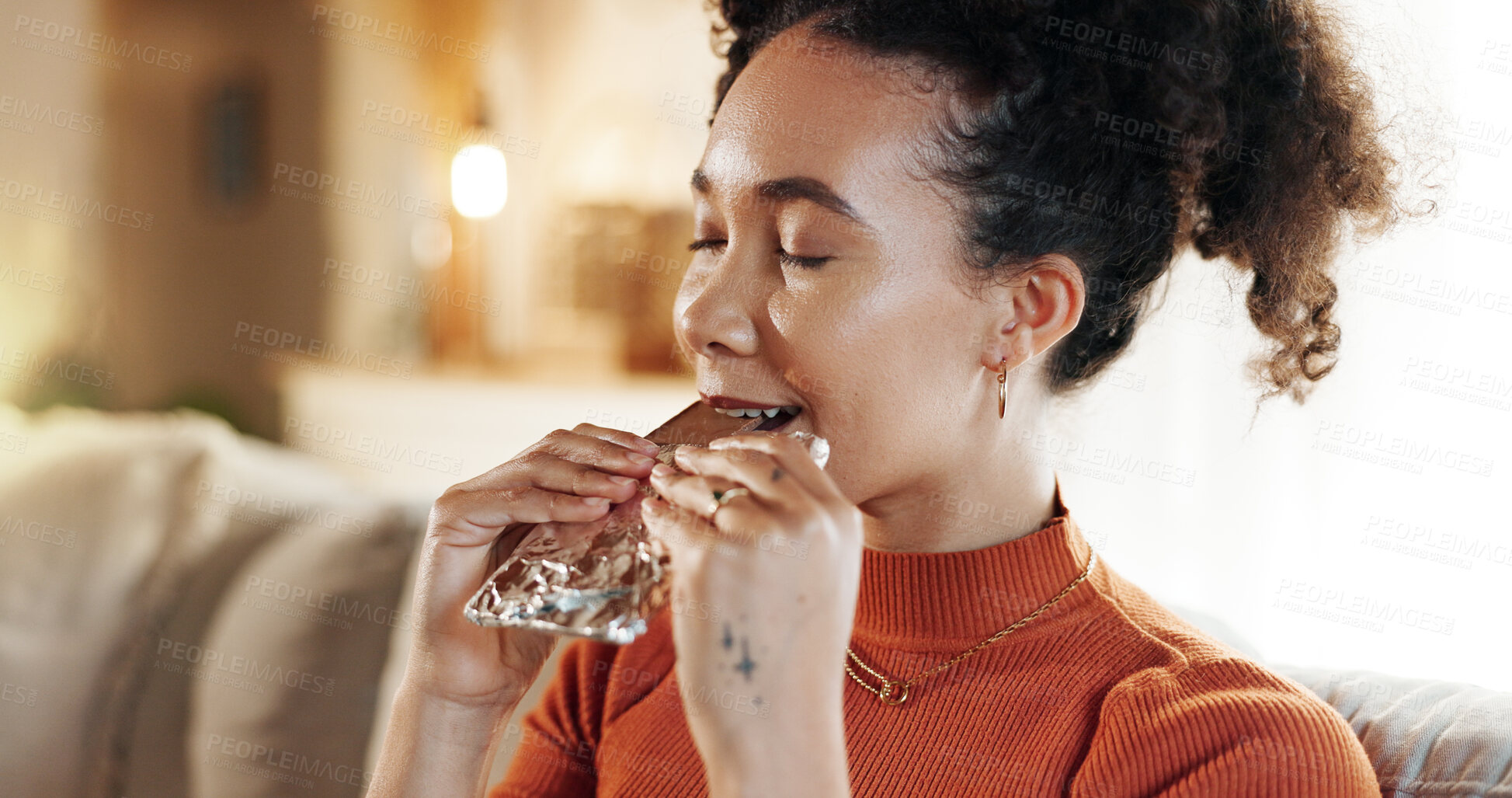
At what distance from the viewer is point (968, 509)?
98 cm

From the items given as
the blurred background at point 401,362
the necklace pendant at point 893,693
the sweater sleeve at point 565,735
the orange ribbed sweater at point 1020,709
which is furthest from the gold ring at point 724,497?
the blurred background at point 401,362

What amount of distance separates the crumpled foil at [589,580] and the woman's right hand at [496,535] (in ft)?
0.06

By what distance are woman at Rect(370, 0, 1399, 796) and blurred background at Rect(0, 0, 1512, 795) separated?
0.18m

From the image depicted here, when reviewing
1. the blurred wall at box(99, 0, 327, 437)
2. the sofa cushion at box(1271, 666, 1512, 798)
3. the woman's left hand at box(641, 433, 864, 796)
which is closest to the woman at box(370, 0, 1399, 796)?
the woman's left hand at box(641, 433, 864, 796)

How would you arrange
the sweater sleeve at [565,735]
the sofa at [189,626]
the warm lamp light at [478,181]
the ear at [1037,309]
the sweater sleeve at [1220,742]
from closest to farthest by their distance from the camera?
1. the sweater sleeve at [1220,742]
2. the ear at [1037,309]
3. the sweater sleeve at [565,735]
4. the sofa at [189,626]
5. the warm lamp light at [478,181]

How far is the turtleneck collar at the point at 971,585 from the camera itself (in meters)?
0.97

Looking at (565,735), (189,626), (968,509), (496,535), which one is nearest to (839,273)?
(968,509)

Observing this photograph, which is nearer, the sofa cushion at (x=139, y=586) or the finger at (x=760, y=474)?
the finger at (x=760, y=474)

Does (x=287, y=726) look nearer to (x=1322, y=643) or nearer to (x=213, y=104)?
(x=213, y=104)

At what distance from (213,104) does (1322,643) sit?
7.87 ft

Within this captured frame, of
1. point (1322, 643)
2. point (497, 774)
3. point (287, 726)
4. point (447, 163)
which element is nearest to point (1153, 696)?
point (1322, 643)

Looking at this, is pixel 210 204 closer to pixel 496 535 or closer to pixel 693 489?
pixel 496 535

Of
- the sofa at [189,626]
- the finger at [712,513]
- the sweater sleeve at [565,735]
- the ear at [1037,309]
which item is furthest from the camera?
the sofa at [189,626]

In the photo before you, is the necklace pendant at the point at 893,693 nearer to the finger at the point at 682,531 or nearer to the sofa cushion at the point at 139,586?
the finger at the point at 682,531
